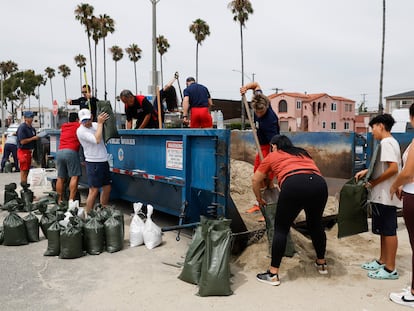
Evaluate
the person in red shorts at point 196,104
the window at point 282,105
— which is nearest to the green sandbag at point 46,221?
the person in red shorts at point 196,104

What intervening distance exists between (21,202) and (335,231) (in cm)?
563

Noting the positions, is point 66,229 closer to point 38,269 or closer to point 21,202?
point 38,269

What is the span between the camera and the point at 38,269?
4.47 meters

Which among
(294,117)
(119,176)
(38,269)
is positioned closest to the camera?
(38,269)

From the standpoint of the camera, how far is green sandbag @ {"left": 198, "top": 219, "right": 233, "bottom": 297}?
3703 mm

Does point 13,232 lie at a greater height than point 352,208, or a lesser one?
lesser

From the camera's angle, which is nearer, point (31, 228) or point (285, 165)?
point (285, 165)

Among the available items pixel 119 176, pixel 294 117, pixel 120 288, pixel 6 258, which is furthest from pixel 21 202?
pixel 294 117

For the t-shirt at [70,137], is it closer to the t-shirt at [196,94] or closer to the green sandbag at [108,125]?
the green sandbag at [108,125]

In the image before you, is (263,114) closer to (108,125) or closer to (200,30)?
(108,125)

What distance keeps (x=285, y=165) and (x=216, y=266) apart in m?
1.19

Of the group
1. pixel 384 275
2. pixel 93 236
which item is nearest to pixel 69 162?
pixel 93 236

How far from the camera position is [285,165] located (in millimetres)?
3939

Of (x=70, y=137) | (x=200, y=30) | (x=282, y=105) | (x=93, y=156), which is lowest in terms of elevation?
(x=93, y=156)
